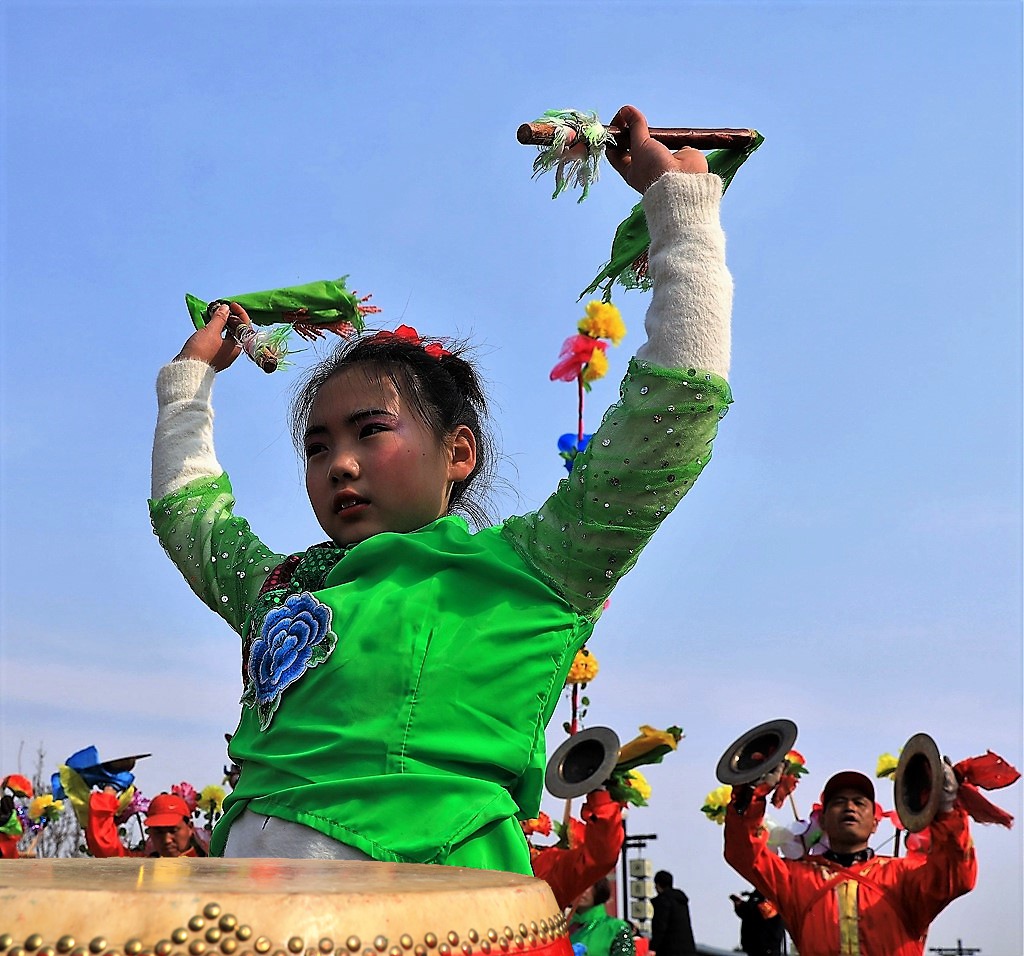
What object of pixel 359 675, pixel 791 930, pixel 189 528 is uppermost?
pixel 189 528

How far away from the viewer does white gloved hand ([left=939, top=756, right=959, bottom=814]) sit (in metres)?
5.08

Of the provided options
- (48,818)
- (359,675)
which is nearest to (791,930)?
(359,675)

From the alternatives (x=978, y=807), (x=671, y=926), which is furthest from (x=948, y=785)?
(x=671, y=926)

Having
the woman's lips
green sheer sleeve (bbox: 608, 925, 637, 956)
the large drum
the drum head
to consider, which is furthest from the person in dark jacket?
the large drum

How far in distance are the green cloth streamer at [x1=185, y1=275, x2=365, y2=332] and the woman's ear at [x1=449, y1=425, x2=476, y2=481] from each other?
0.46 meters

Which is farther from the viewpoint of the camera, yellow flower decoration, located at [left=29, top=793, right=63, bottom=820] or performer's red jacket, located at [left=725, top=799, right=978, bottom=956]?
yellow flower decoration, located at [left=29, top=793, right=63, bottom=820]

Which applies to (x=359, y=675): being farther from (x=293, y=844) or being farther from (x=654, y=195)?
(x=654, y=195)

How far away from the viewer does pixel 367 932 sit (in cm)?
107

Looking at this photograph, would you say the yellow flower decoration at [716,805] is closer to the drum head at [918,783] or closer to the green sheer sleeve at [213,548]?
the drum head at [918,783]

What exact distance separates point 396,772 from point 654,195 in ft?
3.13

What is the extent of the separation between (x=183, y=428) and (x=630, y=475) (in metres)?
1.14

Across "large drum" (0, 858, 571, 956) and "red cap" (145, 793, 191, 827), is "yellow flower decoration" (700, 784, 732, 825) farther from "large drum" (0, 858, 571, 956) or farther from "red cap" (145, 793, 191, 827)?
"large drum" (0, 858, 571, 956)

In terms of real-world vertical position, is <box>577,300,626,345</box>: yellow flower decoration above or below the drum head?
above

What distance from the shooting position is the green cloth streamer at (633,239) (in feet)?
6.91
